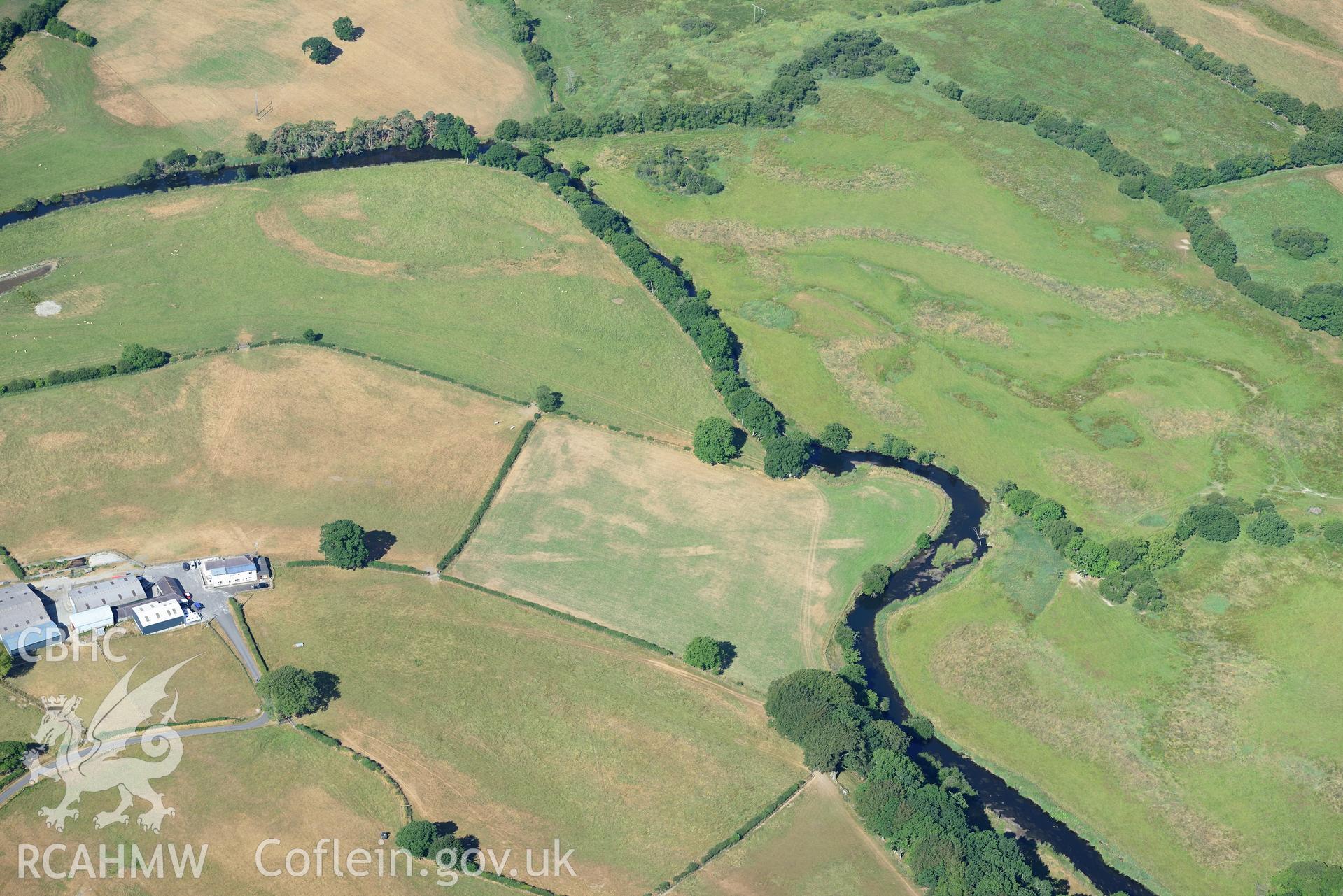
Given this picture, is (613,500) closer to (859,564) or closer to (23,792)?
(859,564)

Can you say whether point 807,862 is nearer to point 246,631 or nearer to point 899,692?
point 899,692

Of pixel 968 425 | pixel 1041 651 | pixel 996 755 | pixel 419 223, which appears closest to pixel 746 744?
pixel 996 755

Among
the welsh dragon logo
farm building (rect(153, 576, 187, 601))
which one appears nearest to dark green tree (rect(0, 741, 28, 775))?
the welsh dragon logo

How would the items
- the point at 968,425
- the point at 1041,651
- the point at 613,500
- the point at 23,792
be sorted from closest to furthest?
1. the point at 23,792
2. the point at 1041,651
3. the point at 613,500
4. the point at 968,425

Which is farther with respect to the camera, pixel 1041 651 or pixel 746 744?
pixel 1041 651

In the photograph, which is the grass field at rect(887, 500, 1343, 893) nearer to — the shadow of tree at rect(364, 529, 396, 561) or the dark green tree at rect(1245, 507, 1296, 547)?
the dark green tree at rect(1245, 507, 1296, 547)

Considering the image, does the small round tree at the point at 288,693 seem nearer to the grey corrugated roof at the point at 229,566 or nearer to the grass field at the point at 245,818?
the grass field at the point at 245,818
